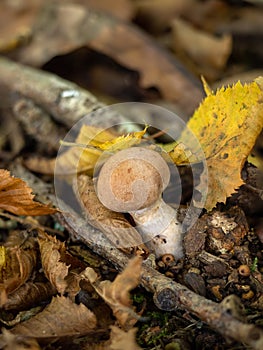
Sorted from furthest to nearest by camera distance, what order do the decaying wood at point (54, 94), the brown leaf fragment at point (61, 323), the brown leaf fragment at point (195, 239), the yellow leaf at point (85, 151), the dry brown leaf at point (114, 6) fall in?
the dry brown leaf at point (114, 6), the decaying wood at point (54, 94), the yellow leaf at point (85, 151), the brown leaf fragment at point (195, 239), the brown leaf fragment at point (61, 323)

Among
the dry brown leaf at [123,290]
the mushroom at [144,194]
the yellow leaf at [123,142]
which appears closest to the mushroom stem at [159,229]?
the mushroom at [144,194]

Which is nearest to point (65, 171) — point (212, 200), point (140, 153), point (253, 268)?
point (140, 153)

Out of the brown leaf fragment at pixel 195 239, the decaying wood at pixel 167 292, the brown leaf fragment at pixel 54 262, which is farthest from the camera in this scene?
the brown leaf fragment at pixel 195 239

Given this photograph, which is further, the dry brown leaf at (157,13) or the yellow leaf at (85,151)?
the dry brown leaf at (157,13)

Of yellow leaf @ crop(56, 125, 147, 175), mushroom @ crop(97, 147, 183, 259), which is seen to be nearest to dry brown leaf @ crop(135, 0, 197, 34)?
yellow leaf @ crop(56, 125, 147, 175)

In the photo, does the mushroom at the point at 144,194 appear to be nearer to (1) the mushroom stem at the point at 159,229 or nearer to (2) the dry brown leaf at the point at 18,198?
(1) the mushroom stem at the point at 159,229

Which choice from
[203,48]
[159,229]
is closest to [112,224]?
[159,229]

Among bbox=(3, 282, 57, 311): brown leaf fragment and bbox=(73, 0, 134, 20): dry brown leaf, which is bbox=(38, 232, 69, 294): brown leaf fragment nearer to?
bbox=(3, 282, 57, 311): brown leaf fragment
